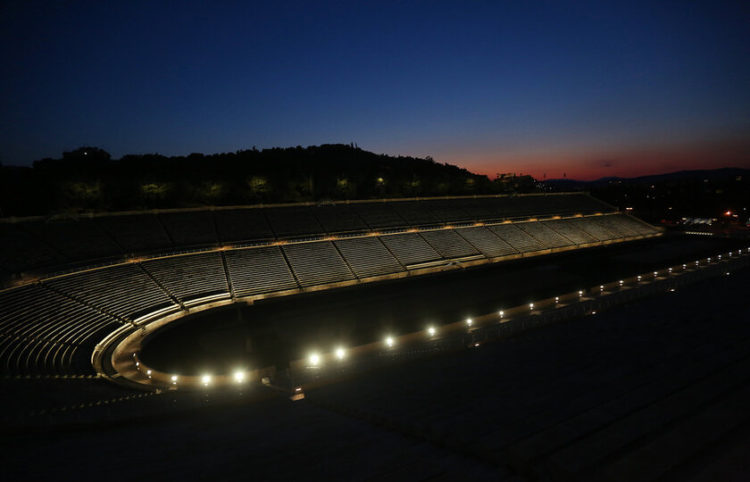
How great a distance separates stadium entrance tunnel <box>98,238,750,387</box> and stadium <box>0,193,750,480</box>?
141mm

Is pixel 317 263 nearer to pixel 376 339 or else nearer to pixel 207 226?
pixel 207 226

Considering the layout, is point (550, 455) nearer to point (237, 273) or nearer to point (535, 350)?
point (535, 350)

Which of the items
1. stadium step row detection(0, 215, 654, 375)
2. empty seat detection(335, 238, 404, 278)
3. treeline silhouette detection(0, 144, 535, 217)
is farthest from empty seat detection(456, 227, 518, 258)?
treeline silhouette detection(0, 144, 535, 217)

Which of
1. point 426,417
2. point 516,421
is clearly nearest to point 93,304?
Answer: point 426,417

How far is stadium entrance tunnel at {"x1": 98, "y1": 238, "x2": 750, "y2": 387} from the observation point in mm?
14359

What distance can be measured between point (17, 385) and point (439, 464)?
1331 cm

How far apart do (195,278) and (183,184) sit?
61.9 feet

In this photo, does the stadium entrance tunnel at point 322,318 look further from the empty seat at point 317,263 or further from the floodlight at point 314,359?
the empty seat at point 317,263

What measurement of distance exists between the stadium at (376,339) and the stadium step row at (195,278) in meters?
0.13

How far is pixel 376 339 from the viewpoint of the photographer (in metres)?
16.0

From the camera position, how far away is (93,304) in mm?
18469

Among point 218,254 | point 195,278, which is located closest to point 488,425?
point 195,278

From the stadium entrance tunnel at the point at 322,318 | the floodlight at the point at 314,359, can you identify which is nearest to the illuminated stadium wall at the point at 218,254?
the stadium entrance tunnel at the point at 322,318

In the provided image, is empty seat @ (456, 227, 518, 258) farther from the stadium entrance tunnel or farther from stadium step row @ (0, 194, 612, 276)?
the stadium entrance tunnel
